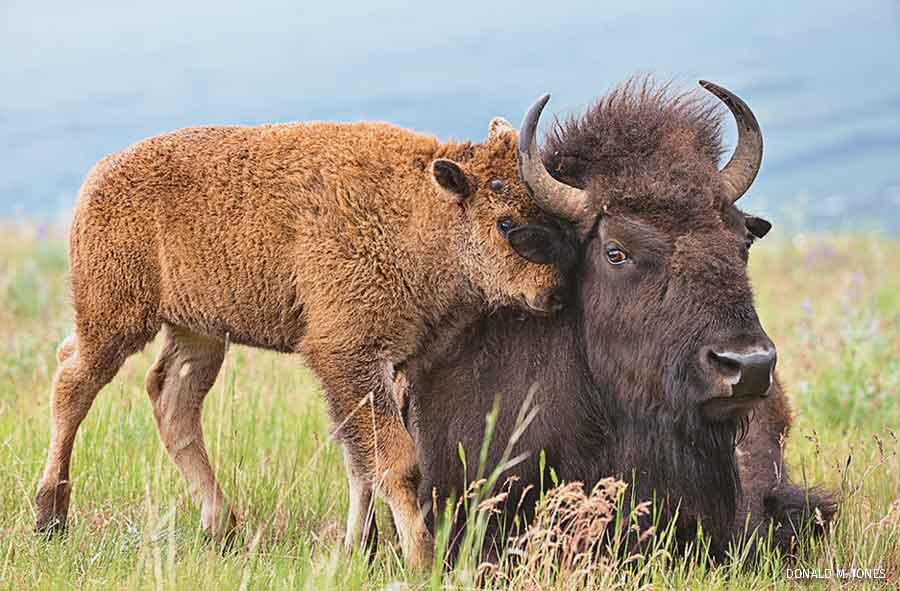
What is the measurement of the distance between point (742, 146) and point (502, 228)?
1.09 meters

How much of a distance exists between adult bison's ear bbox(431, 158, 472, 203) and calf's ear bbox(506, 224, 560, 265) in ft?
1.08

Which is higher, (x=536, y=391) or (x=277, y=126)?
(x=277, y=126)

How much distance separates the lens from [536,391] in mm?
5488

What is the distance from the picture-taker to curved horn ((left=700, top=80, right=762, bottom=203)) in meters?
5.47

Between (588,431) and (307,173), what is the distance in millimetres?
1661

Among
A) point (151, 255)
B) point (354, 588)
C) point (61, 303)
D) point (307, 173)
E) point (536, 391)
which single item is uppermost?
point (307, 173)

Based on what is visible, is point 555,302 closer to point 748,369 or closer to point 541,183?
point 541,183

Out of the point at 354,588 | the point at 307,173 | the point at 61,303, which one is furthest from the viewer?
the point at 61,303

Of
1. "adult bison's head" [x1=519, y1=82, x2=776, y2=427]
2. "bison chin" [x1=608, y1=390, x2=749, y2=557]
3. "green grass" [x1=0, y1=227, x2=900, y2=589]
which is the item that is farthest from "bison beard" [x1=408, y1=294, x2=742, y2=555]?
"green grass" [x1=0, y1=227, x2=900, y2=589]

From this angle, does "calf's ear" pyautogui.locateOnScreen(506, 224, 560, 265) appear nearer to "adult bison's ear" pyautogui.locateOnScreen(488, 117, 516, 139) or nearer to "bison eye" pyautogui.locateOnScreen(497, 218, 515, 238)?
"bison eye" pyautogui.locateOnScreen(497, 218, 515, 238)

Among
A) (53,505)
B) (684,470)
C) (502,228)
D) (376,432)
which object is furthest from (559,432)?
(53,505)

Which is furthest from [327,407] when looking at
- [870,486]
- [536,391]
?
[870,486]

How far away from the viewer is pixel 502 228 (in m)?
5.46

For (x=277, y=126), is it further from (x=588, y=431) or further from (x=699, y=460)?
(x=699, y=460)
